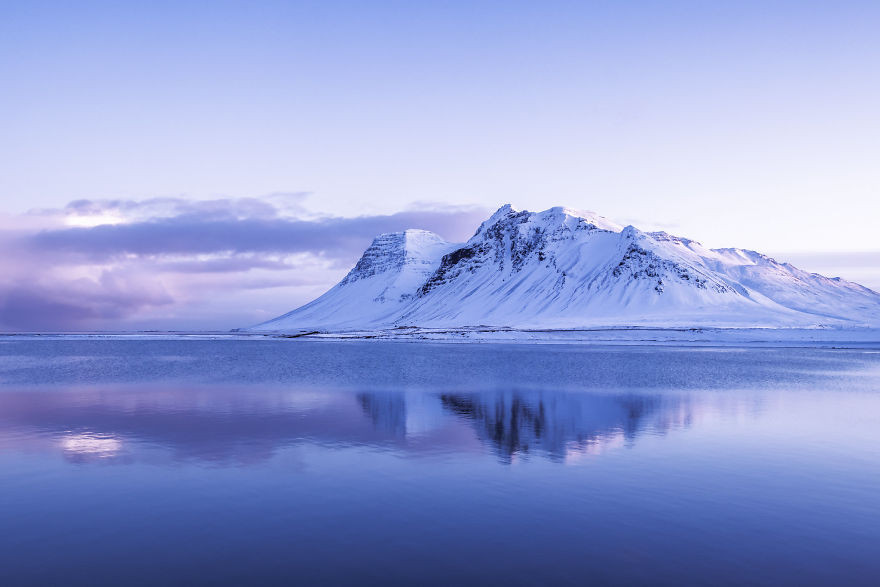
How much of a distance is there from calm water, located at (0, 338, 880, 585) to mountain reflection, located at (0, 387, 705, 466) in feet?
0.61

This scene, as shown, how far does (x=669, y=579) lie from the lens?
10.8m

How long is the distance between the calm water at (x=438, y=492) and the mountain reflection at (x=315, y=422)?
0.61 feet

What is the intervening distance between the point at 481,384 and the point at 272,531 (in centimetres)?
3402

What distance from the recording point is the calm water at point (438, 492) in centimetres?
1145

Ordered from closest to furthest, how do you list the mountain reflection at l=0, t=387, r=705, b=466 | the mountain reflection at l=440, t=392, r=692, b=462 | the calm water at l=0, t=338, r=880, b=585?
the calm water at l=0, t=338, r=880, b=585, the mountain reflection at l=0, t=387, r=705, b=466, the mountain reflection at l=440, t=392, r=692, b=462

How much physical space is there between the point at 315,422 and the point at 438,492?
41.8ft

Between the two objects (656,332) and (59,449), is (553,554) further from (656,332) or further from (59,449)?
(656,332)

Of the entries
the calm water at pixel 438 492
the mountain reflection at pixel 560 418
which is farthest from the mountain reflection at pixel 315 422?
the calm water at pixel 438 492

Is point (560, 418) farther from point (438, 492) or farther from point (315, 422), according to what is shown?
point (438, 492)

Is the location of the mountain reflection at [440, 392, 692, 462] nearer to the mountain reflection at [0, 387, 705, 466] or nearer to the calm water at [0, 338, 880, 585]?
the mountain reflection at [0, 387, 705, 466]

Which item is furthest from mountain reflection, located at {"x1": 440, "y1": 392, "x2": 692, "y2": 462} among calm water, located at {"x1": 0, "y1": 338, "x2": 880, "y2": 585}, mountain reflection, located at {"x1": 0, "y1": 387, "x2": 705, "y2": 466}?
calm water, located at {"x1": 0, "y1": 338, "x2": 880, "y2": 585}

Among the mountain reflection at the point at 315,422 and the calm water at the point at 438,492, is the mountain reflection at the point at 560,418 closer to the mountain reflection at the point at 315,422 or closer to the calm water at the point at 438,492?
the mountain reflection at the point at 315,422

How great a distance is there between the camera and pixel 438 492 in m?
16.3

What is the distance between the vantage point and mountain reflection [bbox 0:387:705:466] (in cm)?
2209
